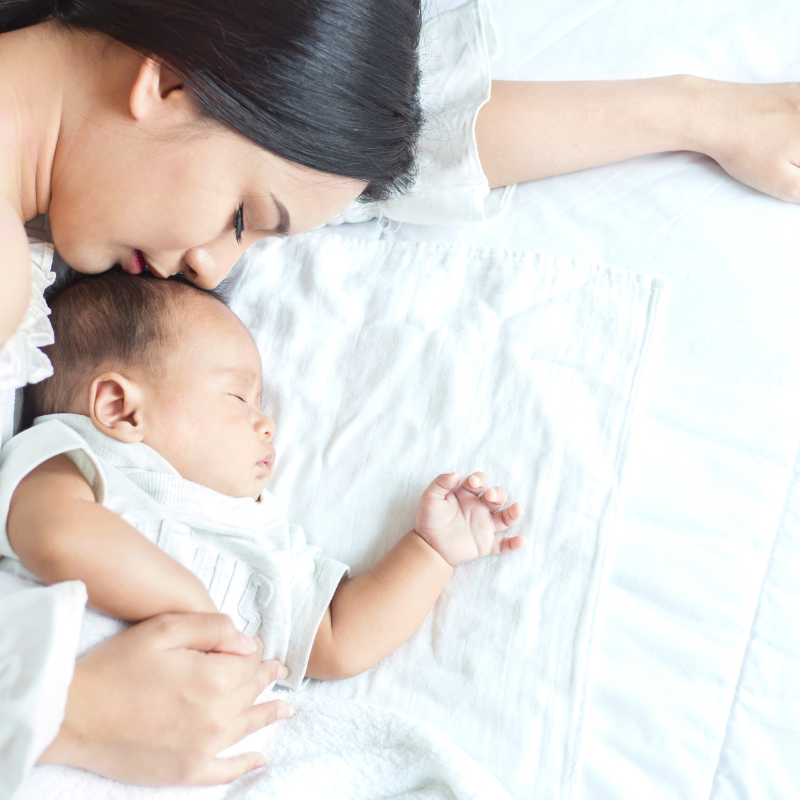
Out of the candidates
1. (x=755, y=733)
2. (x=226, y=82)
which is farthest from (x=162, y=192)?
(x=755, y=733)

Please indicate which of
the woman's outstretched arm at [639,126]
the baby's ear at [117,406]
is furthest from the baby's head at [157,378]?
the woman's outstretched arm at [639,126]

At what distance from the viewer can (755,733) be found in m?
0.81

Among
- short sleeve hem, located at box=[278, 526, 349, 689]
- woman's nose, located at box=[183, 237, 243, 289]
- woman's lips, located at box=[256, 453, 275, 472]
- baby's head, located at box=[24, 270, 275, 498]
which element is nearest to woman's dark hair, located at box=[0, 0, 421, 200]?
woman's nose, located at box=[183, 237, 243, 289]

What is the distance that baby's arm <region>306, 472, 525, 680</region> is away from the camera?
882 millimetres

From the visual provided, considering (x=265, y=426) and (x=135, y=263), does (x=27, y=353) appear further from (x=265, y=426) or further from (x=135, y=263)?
(x=265, y=426)

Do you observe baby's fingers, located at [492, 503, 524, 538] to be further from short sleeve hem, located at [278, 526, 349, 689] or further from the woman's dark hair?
the woman's dark hair

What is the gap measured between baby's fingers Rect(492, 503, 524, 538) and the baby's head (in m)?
0.31

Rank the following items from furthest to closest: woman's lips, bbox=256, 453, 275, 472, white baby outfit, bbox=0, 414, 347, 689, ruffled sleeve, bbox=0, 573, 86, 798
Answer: woman's lips, bbox=256, 453, 275, 472 → white baby outfit, bbox=0, 414, 347, 689 → ruffled sleeve, bbox=0, 573, 86, 798

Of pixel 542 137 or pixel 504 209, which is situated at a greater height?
pixel 542 137

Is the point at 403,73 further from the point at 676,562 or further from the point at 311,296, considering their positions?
the point at 676,562

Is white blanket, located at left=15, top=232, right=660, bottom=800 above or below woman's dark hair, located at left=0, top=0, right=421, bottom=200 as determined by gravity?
below

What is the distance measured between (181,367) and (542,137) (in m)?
0.64

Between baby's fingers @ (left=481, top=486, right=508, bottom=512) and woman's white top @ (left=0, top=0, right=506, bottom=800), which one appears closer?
woman's white top @ (left=0, top=0, right=506, bottom=800)

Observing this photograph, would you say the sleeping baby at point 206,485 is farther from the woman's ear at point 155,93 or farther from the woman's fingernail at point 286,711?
the woman's ear at point 155,93
